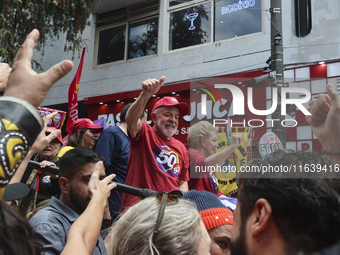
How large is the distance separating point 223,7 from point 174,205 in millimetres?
9121

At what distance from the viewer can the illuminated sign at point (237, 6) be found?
9249 millimetres

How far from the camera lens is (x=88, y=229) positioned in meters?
1.54

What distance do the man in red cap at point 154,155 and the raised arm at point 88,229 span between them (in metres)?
1.17

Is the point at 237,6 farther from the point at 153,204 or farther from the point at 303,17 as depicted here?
the point at 153,204

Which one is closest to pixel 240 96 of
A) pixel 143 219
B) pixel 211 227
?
pixel 211 227

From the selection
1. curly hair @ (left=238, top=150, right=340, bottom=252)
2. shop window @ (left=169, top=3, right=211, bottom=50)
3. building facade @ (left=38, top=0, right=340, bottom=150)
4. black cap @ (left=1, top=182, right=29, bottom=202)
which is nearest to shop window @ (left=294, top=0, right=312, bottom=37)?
building facade @ (left=38, top=0, right=340, bottom=150)

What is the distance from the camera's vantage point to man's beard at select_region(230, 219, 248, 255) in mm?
1205

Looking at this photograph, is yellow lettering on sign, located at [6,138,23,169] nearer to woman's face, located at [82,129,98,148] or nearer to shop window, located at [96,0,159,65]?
woman's face, located at [82,129,98,148]

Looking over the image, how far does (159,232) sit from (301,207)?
61 cm

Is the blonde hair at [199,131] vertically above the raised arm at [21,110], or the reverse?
the blonde hair at [199,131]

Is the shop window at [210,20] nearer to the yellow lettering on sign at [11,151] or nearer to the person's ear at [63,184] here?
the person's ear at [63,184]

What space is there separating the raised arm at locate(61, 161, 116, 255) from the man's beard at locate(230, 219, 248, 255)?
2.08 ft

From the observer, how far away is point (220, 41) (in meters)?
9.64

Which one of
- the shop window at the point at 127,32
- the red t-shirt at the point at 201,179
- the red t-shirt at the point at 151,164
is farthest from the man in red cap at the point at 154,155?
the shop window at the point at 127,32
